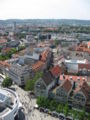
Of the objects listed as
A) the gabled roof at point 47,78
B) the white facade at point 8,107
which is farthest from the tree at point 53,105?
the white facade at point 8,107

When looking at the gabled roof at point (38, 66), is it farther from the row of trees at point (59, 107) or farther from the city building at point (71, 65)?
the row of trees at point (59, 107)

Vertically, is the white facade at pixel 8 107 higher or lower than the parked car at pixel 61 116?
higher

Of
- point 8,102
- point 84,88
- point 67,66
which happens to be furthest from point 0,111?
point 67,66

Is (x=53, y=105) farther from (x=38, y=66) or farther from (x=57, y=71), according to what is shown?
(x=38, y=66)

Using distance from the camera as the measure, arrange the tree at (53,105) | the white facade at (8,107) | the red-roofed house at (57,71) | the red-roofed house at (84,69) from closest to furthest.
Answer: the white facade at (8,107) → the tree at (53,105) → the red-roofed house at (57,71) → the red-roofed house at (84,69)

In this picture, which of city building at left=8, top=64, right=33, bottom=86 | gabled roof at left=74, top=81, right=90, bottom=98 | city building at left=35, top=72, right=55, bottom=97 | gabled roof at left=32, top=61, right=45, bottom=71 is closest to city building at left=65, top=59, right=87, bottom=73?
gabled roof at left=32, top=61, right=45, bottom=71

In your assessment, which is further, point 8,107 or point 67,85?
point 67,85

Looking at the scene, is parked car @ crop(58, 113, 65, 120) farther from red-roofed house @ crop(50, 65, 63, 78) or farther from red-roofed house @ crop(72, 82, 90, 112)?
red-roofed house @ crop(50, 65, 63, 78)

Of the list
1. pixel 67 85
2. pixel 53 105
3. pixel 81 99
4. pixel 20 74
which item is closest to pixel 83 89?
pixel 81 99
